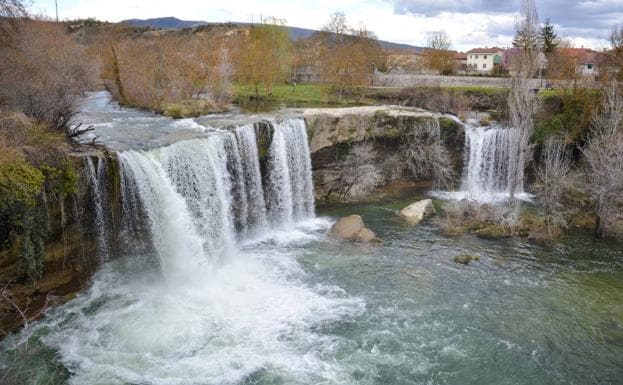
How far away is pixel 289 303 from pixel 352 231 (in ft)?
17.9

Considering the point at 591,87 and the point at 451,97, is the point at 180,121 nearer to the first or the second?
the point at 451,97

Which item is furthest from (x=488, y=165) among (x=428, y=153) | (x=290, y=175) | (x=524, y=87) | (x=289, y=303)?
(x=289, y=303)

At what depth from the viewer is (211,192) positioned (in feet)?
51.4

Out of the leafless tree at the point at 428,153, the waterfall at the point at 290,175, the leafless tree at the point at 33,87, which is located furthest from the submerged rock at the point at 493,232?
the leafless tree at the point at 33,87

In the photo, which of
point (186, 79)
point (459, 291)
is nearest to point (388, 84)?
point (186, 79)

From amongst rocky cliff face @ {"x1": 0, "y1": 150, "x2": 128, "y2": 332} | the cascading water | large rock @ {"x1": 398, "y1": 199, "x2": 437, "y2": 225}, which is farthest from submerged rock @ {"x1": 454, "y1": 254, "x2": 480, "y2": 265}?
rocky cliff face @ {"x1": 0, "y1": 150, "x2": 128, "y2": 332}

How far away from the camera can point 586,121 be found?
918 inches

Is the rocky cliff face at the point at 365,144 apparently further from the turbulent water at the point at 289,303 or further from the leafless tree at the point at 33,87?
the leafless tree at the point at 33,87

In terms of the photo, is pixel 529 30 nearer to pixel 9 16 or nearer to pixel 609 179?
pixel 609 179

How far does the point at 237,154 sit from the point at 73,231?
660 cm

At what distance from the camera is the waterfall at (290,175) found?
19.1m

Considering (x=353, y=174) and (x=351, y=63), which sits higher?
(x=351, y=63)

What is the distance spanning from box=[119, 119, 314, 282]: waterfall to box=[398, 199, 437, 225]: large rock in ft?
12.7

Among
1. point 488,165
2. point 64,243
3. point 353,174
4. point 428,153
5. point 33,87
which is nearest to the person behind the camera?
point 64,243
